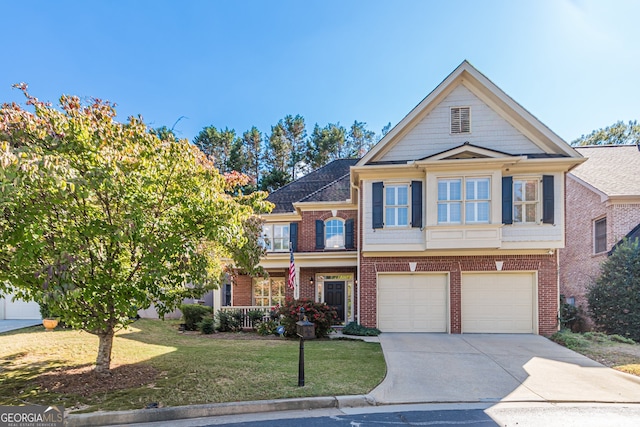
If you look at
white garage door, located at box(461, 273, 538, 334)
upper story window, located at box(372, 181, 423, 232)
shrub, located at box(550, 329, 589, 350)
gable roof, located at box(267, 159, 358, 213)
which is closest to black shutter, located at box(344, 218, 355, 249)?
gable roof, located at box(267, 159, 358, 213)

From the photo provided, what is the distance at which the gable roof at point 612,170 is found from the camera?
47.1ft

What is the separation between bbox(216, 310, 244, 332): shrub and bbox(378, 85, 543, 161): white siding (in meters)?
8.71

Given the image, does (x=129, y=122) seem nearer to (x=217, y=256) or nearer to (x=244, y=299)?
(x=217, y=256)

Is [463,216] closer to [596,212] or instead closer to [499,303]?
[499,303]

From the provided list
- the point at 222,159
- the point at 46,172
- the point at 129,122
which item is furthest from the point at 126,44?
the point at 222,159

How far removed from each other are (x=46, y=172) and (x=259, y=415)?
4.59 metres

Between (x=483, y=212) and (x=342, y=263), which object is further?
(x=342, y=263)

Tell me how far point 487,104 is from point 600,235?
799 centimetres

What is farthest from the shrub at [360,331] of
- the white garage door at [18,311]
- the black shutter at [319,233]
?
the white garage door at [18,311]

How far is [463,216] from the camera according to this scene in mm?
11953

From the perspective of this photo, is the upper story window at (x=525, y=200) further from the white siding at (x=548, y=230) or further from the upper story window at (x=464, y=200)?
the upper story window at (x=464, y=200)

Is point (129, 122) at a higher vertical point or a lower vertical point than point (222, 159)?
lower

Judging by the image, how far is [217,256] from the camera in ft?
27.9

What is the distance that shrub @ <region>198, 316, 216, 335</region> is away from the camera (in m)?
13.6
